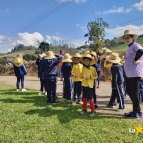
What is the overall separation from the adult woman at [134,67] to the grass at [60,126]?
1.94 ft

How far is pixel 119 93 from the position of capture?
22.3ft

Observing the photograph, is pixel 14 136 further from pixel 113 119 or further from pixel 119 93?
pixel 119 93

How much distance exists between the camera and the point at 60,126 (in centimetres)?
523

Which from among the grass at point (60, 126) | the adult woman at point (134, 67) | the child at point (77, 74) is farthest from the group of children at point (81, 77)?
the adult woman at point (134, 67)

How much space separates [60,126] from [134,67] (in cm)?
232

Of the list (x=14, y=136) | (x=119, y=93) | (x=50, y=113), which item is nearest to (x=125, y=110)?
(x=119, y=93)

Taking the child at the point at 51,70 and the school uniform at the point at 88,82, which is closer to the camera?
the school uniform at the point at 88,82

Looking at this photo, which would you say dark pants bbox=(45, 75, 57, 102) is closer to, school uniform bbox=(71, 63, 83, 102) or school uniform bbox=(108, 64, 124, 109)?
school uniform bbox=(71, 63, 83, 102)

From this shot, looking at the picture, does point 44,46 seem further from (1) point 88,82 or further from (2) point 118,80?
(1) point 88,82

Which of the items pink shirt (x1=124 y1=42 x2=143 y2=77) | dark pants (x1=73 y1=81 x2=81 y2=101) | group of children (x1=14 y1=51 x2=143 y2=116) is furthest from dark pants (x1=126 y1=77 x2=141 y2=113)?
dark pants (x1=73 y1=81 x2=81 y2=101)

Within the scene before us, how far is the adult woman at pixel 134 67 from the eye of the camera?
5.48 meters

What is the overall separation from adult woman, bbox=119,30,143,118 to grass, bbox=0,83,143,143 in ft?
1.94

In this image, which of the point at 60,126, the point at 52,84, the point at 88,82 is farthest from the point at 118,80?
the point at 60,126

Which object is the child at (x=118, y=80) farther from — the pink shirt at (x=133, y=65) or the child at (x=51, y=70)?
the child at (x=51, y=70)
